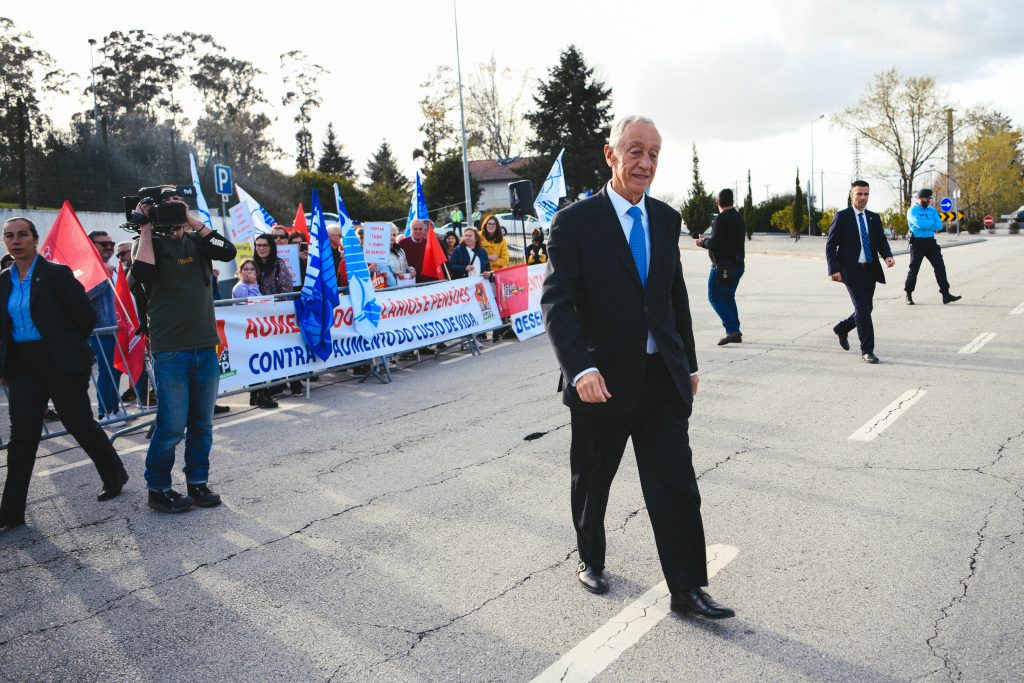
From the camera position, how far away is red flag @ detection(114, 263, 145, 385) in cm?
797

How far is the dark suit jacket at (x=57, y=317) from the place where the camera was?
517 centimetres

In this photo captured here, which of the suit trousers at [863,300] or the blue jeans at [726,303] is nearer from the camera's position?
the suit trousers at [863,300]

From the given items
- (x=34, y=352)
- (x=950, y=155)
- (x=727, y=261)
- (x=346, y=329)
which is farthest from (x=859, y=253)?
(x=950, y=155)

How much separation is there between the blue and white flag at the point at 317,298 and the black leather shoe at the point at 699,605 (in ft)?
21.8

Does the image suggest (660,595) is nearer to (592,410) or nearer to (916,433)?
(592,410)

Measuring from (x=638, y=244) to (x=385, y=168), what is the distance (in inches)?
2882

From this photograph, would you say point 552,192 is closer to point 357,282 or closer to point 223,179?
point 357,282

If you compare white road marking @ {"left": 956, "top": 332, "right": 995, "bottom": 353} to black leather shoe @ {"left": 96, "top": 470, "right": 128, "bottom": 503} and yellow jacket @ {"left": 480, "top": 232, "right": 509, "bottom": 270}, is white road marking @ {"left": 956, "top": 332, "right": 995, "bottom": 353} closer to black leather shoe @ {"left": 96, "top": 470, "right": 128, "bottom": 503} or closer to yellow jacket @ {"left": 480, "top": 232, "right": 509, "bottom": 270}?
yellow jacket @ {"left": 480, "top": 232, "right": 509, "bottom": 270}

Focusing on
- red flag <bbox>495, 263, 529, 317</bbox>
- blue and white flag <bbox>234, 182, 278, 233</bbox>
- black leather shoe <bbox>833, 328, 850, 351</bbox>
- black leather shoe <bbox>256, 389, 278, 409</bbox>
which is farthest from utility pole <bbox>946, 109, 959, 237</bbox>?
black leather shoe <bbox>256, 389, 278, 409</bbox>

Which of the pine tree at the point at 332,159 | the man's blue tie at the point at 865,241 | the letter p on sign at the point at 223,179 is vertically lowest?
the man's blue tie at the point at 865,241

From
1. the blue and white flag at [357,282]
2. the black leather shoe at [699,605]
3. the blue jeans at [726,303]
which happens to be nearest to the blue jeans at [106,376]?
the blue and white flag at [357,282]

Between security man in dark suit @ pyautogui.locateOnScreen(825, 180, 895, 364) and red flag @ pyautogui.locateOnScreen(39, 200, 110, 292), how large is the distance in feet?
24.2

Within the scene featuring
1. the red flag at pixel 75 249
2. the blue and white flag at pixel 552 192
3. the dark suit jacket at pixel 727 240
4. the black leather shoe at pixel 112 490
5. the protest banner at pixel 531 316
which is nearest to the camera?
the black leather shoe at pixel 112 490

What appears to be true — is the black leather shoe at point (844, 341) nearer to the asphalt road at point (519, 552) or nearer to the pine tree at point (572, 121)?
the asphalt road at point (519, 552)
